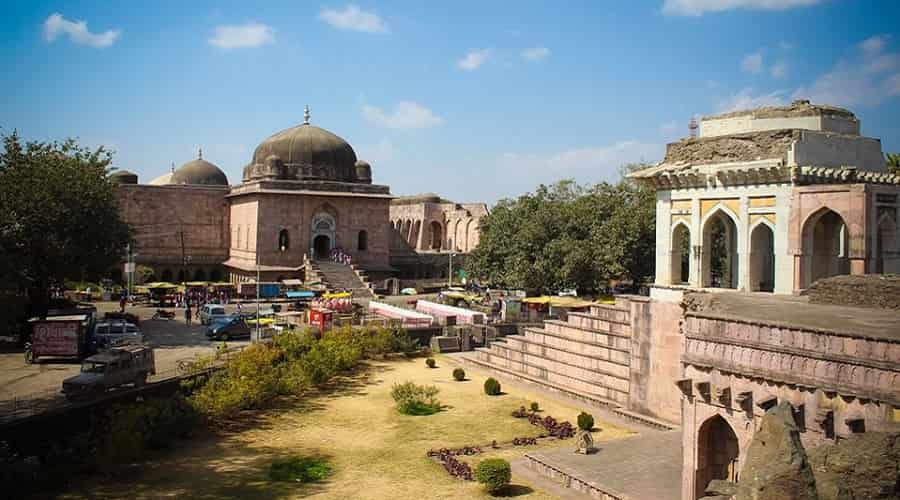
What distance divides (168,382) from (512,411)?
362 inches

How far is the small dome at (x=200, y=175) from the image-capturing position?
180 ft

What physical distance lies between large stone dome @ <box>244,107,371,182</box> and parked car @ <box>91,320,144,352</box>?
19.3 meters

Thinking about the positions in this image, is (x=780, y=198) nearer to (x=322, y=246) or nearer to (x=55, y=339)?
(x=55, y=339)

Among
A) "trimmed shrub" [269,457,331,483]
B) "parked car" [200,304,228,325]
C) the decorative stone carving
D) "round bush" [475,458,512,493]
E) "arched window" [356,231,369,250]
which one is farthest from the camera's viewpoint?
"arched window" [356,231,369,250]

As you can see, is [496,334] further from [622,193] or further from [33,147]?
[33,147]

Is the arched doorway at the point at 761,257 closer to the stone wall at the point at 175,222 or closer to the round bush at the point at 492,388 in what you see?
the round bush at the point at 492,388

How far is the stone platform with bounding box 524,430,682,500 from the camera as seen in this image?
43.7 feet

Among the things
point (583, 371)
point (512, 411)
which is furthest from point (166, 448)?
point (583, 371)

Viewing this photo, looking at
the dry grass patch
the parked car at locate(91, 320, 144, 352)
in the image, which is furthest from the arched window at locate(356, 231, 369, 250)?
the dry grass patch

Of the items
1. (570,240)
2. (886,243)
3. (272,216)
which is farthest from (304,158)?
(886,243)

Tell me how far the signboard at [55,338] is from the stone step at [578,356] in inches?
557

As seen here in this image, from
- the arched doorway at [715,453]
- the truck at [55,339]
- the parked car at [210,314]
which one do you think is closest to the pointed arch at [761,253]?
the arched doorway at [715,453]

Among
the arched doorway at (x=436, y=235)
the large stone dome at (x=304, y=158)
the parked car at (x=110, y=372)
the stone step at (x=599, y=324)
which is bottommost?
the parked car at (x=110, y=372)

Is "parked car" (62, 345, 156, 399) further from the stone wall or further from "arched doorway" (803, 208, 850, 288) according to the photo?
the stone wall
